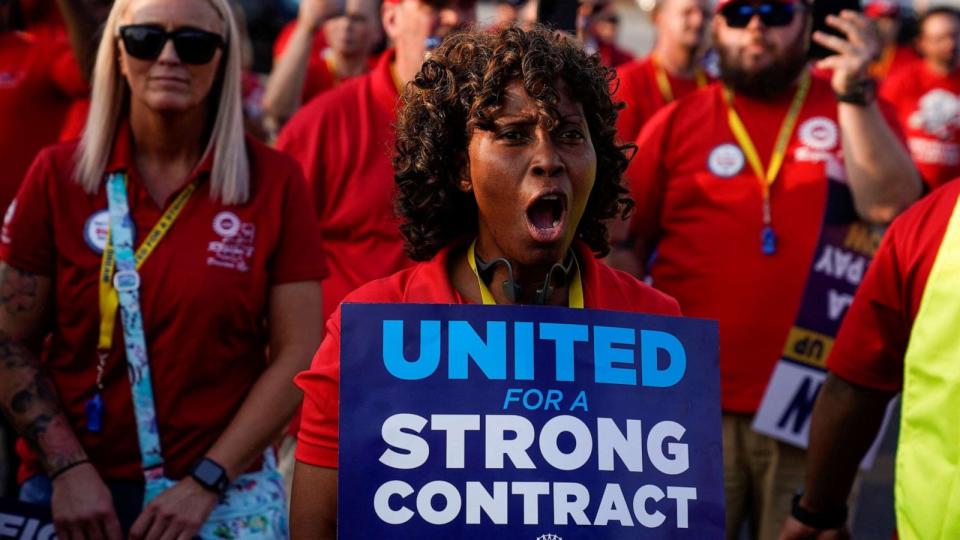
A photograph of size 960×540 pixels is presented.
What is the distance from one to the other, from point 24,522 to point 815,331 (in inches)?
115

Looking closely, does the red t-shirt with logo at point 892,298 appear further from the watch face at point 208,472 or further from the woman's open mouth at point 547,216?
the watch face at point 208,472

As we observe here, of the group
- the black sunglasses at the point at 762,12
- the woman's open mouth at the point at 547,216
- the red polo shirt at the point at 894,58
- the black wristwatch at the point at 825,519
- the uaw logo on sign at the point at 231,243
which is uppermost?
the woman's open mouth at the point at 547,216

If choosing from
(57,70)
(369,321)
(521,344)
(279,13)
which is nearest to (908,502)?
(521,344)

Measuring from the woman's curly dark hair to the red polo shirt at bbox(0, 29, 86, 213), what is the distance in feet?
9.91

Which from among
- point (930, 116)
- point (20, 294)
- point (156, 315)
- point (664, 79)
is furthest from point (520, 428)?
point (930, 116)

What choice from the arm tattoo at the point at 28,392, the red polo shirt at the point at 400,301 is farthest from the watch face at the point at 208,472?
the red polo shirt at the point at 400,301

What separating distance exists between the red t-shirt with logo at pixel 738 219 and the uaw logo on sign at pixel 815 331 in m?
0.04

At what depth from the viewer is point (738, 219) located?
18.5 feet

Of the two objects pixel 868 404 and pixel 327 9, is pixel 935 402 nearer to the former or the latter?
pixel 868 404

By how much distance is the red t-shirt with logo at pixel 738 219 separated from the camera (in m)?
5.63

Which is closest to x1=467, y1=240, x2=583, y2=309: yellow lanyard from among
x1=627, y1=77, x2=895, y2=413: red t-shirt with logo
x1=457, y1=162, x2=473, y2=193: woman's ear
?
x1=457, y1=162, x2=473, y2=193: woman's ear

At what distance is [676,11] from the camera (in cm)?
815

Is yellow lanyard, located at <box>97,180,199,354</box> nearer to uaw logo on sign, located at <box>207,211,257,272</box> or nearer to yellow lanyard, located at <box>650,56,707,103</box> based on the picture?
uaw logo on sign, located at <box>207,211,257,272</box>

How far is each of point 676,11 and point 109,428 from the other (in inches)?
191
